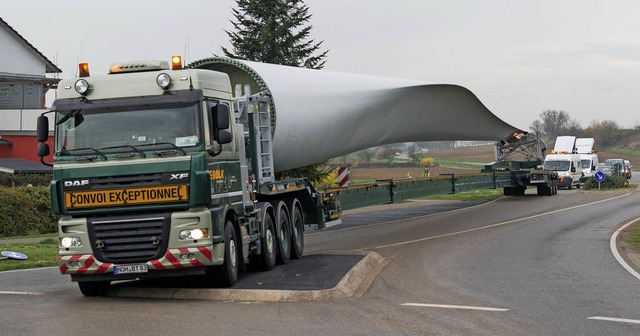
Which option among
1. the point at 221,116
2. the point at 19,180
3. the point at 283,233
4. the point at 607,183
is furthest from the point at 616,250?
the point at 607,183

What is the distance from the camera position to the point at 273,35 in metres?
39.2

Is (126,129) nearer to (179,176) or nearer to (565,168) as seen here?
(179,176)

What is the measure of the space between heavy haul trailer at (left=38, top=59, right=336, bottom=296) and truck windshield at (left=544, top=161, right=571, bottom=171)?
40.9m

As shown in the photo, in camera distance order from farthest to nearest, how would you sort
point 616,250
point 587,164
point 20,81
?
point 587,164 → point 20,81 → point 616,250

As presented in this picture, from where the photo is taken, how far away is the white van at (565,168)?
49.1 meters

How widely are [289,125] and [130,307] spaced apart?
652 centimetres

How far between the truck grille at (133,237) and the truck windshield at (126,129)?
3.19 feet

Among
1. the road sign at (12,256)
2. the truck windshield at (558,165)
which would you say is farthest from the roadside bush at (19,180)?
the truck windshield at (558,165)

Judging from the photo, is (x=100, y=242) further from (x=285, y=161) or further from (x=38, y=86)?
(x=38, y=86)

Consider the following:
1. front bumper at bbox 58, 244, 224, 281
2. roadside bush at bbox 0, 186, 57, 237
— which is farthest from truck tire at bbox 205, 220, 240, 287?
roadside bush at bbox 0, 186, 57, 237

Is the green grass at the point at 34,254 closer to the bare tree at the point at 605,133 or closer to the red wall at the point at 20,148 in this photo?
the red wall at the point at 20,148

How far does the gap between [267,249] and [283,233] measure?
146cm

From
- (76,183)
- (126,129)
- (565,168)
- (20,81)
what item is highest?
(20,81)

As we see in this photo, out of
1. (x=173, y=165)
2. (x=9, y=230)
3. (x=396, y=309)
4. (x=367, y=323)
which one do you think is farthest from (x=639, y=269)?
(x=9, y=230)
